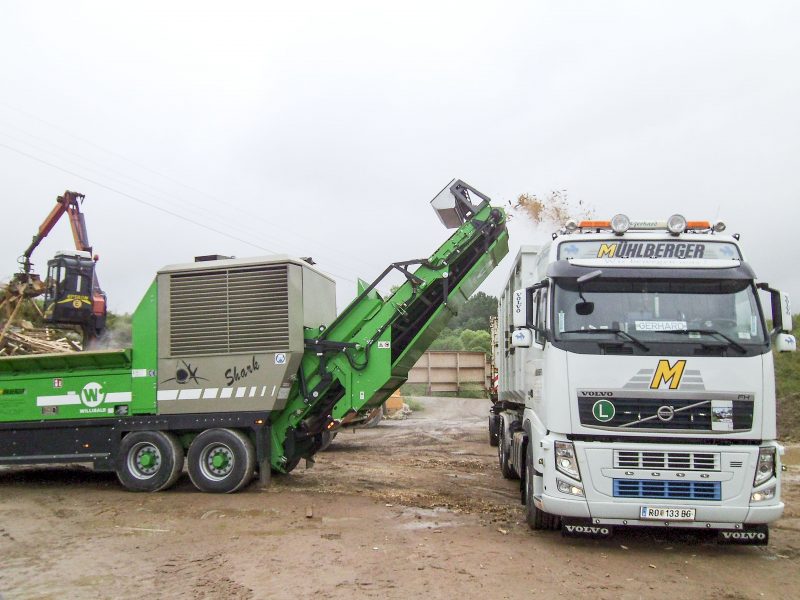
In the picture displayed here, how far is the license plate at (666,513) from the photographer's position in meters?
6.66

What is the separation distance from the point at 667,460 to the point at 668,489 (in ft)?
0.90

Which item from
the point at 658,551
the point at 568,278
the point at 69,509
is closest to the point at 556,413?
the point at 568,278

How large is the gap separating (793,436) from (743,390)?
13.2 m

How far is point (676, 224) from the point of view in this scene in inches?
294

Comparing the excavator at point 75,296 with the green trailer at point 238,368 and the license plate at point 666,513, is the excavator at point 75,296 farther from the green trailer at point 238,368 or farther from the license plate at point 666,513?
the license plate at point 666,513

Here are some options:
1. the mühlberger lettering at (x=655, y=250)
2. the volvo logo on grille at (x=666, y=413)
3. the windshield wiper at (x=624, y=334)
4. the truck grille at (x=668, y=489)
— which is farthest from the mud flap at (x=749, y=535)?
the mühlberger lettering at (x=655, y=250)

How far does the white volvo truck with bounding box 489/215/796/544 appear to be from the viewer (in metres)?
6.73

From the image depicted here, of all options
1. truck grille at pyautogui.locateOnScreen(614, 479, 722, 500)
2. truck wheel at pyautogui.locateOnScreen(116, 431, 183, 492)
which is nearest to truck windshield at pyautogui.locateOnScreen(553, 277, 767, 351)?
truck grille at pyautogui.locateOnScreen(614, 479, 722, 500)

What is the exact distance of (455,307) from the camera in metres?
10.9

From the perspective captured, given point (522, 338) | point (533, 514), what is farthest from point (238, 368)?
point (533, 514)

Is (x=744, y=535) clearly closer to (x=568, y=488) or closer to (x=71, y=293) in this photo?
(x=568, y=488)

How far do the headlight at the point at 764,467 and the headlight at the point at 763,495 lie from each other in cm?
8

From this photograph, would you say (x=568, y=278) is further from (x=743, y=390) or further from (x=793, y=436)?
(x=793, y=436)

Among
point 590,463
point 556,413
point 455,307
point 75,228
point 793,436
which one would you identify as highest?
point 75,228
